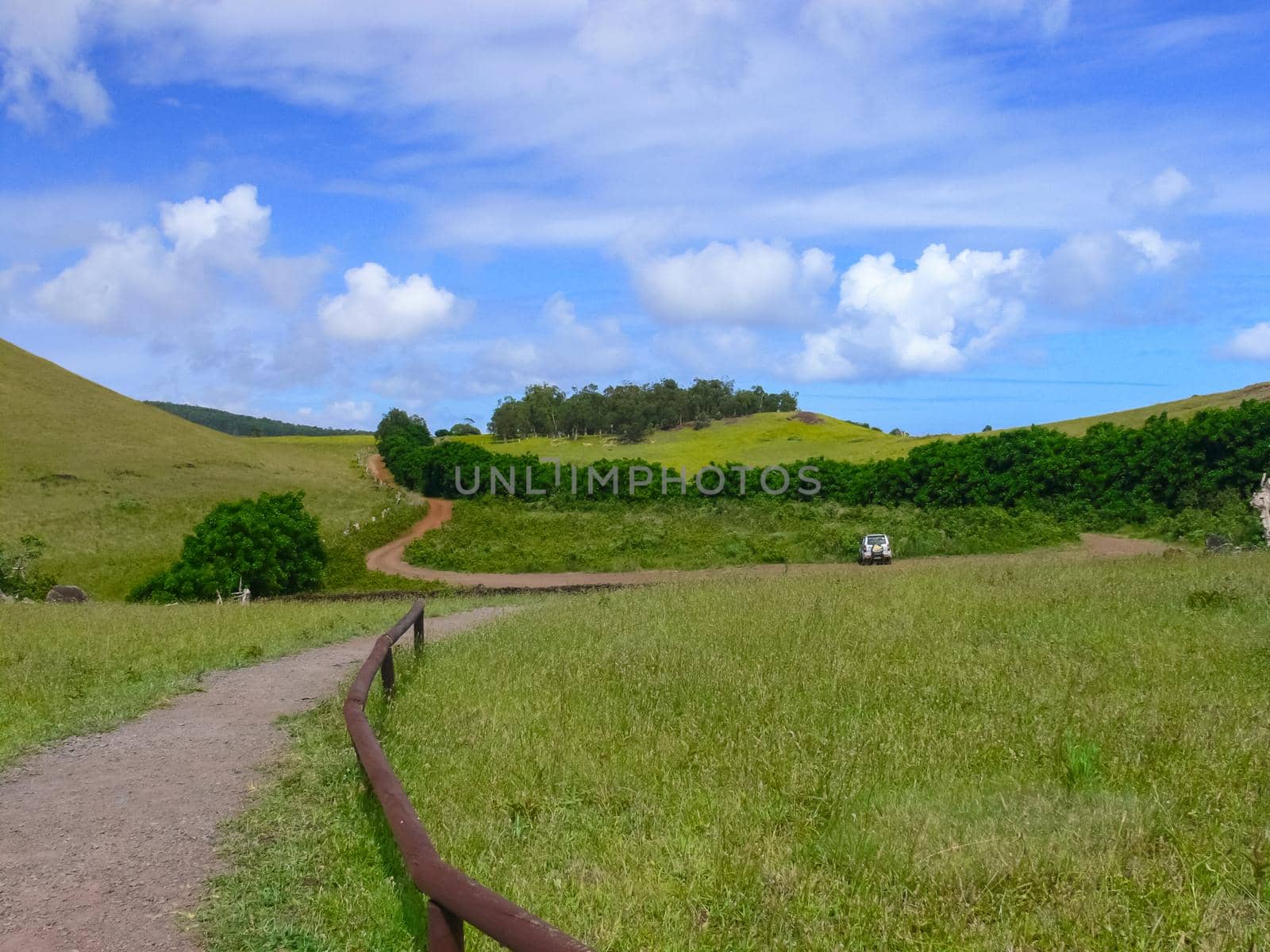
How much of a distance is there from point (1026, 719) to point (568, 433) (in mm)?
147139

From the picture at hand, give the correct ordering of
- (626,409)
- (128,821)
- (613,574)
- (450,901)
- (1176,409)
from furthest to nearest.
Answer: (626,409)
(1176,409)
(613,574)
(128,821)
(450,901)

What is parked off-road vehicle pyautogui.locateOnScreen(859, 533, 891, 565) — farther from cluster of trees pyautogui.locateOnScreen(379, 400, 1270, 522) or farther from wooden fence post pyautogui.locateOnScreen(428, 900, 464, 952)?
wooden fence post pyautogui.locateOnScreen(428, 900, 464, 952)

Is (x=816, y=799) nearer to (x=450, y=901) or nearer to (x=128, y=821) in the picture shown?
(x=450, y=901)

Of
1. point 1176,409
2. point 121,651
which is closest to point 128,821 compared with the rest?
point 121,651

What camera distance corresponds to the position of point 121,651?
1410 centimetres

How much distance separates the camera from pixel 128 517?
62.1 meters

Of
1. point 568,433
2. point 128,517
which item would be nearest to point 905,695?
point 128,517

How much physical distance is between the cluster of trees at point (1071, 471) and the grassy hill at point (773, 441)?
2300 cm

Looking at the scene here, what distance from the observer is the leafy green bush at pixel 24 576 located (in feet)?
124

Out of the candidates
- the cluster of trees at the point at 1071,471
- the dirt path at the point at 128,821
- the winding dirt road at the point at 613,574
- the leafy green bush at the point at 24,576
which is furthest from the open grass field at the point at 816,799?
the cluster of trees at the point at 1071,471

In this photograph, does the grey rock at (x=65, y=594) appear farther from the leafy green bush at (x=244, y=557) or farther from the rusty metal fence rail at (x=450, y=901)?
the rusty metal fence rail at (x=450, y=901)

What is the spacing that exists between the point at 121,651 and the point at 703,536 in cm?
3908

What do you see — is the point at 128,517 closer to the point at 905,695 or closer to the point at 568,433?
the point at 905,695

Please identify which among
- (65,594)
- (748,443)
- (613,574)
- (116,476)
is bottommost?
(613,574)
